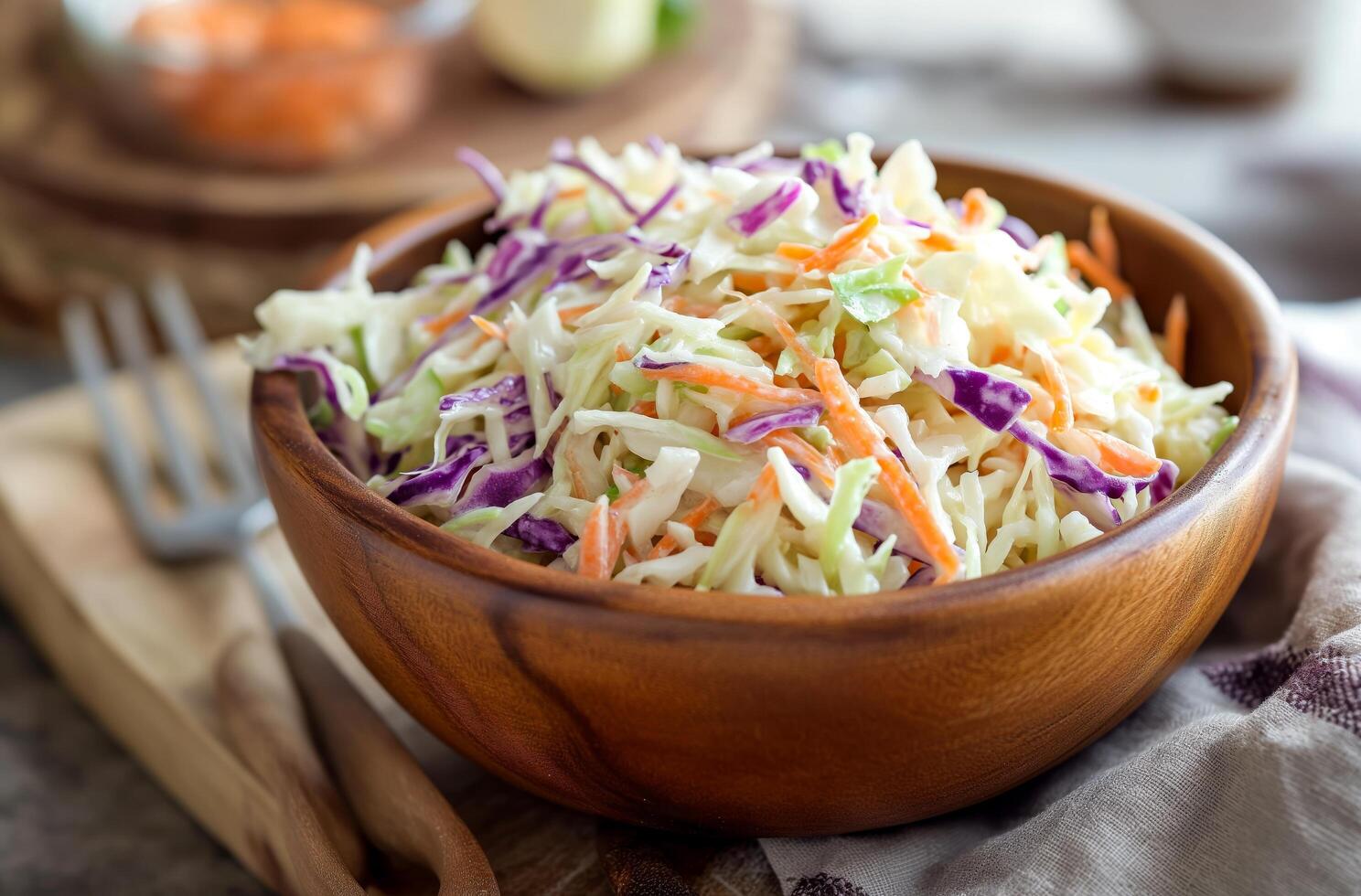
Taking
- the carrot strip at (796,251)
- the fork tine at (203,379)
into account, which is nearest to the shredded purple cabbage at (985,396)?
the carrot strip at (796,251)

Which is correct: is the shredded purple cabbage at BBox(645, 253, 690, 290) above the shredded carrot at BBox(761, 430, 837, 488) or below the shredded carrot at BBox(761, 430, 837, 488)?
above

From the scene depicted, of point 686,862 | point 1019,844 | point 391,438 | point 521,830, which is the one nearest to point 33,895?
point 521,830

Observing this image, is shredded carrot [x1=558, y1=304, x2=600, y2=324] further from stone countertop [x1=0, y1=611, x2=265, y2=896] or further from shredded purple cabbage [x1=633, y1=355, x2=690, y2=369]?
stone countertop [x1=0, y1=611, x2=265, y2=896]

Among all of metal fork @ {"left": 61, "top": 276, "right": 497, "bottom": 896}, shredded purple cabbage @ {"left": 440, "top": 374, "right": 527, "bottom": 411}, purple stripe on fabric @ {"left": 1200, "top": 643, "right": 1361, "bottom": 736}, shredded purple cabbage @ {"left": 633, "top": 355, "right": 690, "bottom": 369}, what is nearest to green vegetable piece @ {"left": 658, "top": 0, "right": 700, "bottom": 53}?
metal fork @ {"left": 61, "top": 276, "right": 497, "bottom": 896}

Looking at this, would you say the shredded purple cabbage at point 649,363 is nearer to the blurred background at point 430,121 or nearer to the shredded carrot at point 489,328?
the shredded carrot at point 489,328

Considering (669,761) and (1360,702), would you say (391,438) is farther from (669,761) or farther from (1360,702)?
(1360,702)
